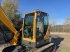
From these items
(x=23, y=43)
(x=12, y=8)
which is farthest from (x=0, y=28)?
(x=12, y=8)

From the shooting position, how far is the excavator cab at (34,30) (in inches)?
334

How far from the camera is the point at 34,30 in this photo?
8430 millimetres

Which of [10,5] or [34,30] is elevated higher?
[10,5]

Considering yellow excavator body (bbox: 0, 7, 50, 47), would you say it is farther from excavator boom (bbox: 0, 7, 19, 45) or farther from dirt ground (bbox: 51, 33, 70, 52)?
dirt ground (bbox: 51, 33, 70, 52)

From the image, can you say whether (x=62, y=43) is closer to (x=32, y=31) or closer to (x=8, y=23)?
(x=32, y=31)

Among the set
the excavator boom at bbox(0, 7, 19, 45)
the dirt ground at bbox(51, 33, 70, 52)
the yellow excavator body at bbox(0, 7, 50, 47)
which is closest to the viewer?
the excavator boom at bbox(0, 7, 19, 45)

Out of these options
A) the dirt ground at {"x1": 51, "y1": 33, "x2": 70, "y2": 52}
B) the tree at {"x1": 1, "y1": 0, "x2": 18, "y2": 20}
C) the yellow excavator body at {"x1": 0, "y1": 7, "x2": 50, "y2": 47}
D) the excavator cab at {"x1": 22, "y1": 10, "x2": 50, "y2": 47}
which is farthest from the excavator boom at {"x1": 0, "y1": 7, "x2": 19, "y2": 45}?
the tree at {"x1": 1, "y1": 0, "x2": 18, "y2": 20}

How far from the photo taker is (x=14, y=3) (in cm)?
2983

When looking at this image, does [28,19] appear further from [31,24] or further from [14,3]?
[14,3]

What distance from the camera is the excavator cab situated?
8484 mm

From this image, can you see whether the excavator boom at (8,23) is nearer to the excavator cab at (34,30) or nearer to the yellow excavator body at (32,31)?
the yellow excavator body at (32,31)

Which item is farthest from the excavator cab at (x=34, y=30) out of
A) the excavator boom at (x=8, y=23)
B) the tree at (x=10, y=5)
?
the tree at (x=10, y=5)

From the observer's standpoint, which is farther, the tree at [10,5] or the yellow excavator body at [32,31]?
the tree at [10,5]

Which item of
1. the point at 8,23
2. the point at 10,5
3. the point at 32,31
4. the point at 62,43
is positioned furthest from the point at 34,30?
the point at 10,5
